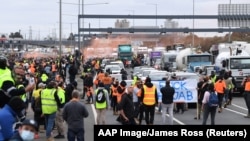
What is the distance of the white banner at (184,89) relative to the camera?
26562mm

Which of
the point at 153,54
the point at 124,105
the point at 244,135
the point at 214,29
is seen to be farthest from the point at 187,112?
the point at 214,29

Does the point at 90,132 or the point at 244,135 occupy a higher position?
the point at 244,135

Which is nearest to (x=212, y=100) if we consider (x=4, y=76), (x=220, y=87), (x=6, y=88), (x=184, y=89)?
(x=184, y=89)

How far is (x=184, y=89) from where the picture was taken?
26.7m

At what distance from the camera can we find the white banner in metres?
26.6

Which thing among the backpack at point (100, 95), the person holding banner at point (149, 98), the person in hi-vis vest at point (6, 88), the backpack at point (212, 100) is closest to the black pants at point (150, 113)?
the person holding banner at point (149, 98)

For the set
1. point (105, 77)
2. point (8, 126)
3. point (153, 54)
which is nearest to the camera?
point (8, 126)

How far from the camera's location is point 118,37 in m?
140

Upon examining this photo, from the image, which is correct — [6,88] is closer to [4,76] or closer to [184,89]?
[4,76]

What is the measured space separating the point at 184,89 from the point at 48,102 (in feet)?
32.9

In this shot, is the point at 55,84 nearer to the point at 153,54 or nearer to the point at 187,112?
the point at 187,112

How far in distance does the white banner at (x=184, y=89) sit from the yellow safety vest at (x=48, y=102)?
9.26m

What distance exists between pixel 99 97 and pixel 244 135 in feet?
35.2

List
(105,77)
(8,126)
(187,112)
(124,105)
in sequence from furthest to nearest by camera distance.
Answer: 1. (105,77)
2. (187,112)
3. (124,105)
4. (8,126)
